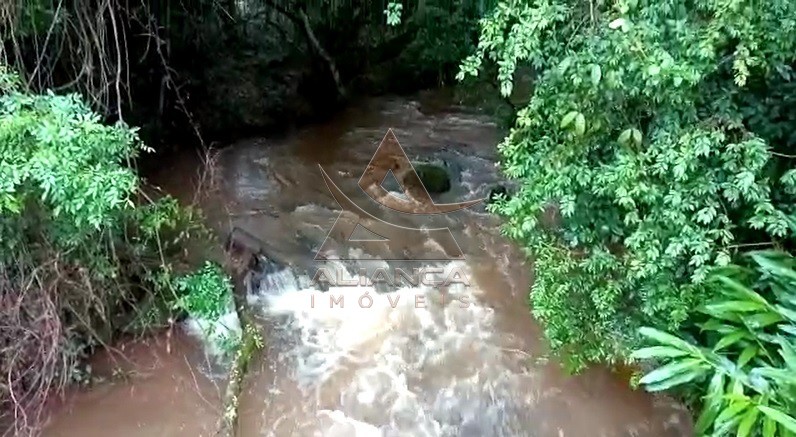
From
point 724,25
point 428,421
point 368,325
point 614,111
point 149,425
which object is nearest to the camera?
point 724,25

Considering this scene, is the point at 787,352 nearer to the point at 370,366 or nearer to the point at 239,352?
the point at 370,366

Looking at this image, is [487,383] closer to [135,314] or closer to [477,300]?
[477,300]

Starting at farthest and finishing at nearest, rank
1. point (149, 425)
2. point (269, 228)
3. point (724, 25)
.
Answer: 1. point (269, 228)
2. point (149, 425)
3. point (724, 25)

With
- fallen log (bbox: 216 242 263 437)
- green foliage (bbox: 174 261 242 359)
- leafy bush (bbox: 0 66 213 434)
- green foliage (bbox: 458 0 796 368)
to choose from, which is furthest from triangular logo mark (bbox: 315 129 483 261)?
green foliage (bbox: 458 0 796 368)

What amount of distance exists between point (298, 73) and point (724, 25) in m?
5.36

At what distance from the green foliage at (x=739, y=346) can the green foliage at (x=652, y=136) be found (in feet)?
0.33

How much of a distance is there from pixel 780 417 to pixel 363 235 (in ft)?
10.9

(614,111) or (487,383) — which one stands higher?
(614,111)

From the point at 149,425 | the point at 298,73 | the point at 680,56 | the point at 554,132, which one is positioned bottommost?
the point at 149,425

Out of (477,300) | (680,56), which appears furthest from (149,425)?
(680,56)

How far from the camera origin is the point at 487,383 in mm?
3775

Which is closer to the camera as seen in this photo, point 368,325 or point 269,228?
point 368,325

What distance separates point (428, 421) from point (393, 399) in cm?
24

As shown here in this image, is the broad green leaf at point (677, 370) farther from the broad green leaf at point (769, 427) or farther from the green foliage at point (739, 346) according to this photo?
the broad green leaf at point (769, 427)
